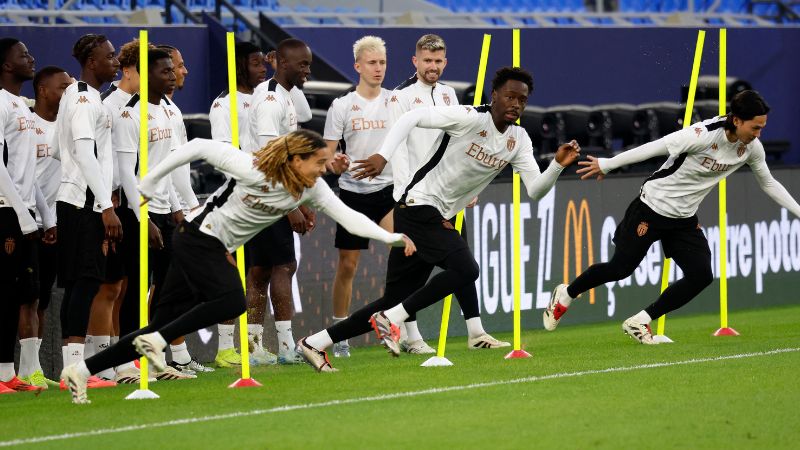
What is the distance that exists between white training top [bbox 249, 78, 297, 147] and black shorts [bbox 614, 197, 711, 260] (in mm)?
2745

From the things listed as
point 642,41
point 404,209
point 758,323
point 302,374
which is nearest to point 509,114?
point 404,209

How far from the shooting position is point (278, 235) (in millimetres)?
11023

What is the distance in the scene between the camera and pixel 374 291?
44.4ft

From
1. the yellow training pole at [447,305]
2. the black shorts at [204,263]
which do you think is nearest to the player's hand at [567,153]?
the yellow training pole at [447,305]

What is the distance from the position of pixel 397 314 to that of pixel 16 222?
2.54 meters

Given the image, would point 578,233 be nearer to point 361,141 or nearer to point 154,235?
point 361,141

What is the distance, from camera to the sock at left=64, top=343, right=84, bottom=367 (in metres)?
9.48

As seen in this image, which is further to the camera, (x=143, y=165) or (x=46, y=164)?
(x=46, y=164)

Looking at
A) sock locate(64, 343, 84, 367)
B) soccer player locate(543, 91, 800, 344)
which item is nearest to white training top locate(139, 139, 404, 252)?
sock locate(64, 343, 84, 367)

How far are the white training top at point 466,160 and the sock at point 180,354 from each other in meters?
1.94

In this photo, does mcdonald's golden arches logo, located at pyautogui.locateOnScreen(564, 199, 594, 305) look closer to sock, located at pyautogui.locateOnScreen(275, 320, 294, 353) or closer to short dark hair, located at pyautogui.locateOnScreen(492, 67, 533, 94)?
sock, located at pyautogui.locateOnScreen(275, 320, 294, 353)

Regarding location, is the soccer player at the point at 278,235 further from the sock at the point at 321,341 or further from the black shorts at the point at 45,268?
the black shorts at the point at 45,268

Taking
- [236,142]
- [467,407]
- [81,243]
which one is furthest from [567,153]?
[81,243]

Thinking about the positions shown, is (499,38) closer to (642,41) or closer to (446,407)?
(642,41)
